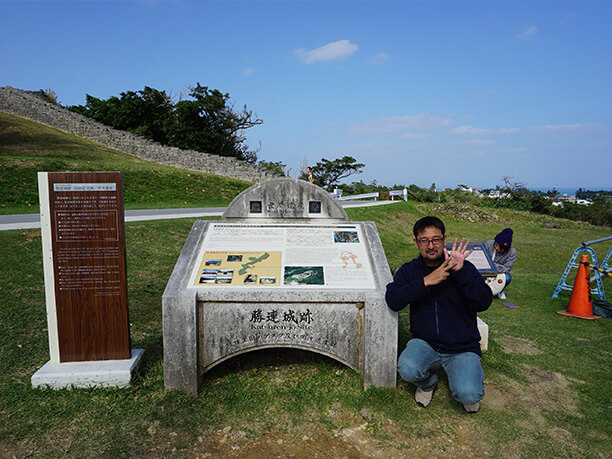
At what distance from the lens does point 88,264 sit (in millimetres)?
3506

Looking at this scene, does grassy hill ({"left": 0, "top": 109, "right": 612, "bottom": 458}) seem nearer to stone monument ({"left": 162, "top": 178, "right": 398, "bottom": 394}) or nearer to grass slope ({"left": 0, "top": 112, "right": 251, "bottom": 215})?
stone monument ({"left": 162, "top": 178, "right": 398, "bottom": 394})

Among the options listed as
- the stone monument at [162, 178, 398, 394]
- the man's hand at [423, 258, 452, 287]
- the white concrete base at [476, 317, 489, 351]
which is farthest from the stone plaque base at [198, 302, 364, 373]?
the white concrete base at [476, 317, 489, 351]

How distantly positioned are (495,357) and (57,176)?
446 cm

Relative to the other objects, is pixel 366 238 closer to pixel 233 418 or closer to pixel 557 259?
pixel 233 418

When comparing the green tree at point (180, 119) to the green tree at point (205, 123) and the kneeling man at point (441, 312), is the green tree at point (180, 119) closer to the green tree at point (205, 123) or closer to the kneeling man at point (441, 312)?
the green tree at point (205, 123)

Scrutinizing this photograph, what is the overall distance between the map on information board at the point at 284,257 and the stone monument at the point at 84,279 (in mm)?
783

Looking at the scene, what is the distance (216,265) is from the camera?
3.62m

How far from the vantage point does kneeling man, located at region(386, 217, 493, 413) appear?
3.11 m

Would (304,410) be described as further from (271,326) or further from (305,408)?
(271,326)

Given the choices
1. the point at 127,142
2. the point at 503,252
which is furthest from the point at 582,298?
the point at 127,142

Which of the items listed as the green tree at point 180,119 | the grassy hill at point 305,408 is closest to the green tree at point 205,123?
the green tree at point 180,119

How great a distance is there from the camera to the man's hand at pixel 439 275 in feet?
9.99

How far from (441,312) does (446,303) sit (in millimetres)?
83

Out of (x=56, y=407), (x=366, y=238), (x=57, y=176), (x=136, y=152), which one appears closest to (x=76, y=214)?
(x=57, y=176)
